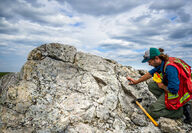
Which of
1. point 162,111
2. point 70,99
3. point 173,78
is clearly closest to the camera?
point 173,78

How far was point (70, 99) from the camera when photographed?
487 cm

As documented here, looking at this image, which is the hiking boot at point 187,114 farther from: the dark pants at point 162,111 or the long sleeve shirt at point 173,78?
the long sleeve shirt at point 173,78

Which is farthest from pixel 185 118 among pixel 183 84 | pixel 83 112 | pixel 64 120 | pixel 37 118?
pixel 37 118

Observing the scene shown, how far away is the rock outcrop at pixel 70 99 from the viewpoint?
4.37 metres

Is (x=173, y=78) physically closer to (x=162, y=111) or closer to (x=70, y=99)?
(x=162, y=111)

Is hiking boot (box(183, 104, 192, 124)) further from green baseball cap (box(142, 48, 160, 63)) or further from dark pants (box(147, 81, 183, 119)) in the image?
green baseball cap (box(142, 48, 160, 63))

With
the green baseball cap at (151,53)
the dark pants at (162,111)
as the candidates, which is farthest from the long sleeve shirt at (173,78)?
the dark pants at (162,111)

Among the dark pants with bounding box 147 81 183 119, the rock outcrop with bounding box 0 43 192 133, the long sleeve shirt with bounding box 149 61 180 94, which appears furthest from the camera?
the dark pants with bounding box 147 81 183 119

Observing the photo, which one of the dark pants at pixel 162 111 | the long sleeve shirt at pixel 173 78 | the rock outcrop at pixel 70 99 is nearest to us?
the rock outcrop at pixel 70 99

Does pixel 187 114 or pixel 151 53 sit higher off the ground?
pixel 151 53

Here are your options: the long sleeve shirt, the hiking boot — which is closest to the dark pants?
the hiking boot

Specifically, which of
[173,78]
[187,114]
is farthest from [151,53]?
[187,114]

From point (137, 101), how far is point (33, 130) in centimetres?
397

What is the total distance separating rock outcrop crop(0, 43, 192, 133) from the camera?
4.37 metres
